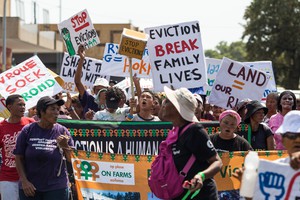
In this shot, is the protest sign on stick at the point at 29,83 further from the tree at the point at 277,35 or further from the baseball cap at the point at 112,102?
the tree at the point at 277,35

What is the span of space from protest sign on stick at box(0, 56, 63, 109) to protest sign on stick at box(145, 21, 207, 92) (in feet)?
5.36

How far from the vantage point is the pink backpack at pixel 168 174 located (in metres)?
6.29

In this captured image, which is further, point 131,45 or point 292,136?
point 131,45

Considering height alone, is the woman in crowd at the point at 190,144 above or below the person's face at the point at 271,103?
above

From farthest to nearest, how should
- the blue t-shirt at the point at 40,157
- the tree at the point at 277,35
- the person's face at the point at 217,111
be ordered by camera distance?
the tree at the point at 277,35 < the person's face at the point at 217,111 < the blue t-shirt at the point at 40,157

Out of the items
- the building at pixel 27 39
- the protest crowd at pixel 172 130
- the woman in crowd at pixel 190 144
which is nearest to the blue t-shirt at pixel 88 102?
the protest crowd at pixel 172 130

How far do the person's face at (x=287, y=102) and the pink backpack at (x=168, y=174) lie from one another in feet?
12.3

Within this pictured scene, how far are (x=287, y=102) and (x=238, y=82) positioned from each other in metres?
2.51

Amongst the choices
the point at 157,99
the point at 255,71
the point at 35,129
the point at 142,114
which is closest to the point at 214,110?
the point at 255,71

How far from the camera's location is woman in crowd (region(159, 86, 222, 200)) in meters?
6.23

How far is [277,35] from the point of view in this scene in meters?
56.7

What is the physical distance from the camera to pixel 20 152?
7.93 m

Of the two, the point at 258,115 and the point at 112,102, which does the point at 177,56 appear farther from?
the point at 258,115

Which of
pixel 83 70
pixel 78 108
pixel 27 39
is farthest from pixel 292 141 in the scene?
pixel 27 39
